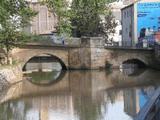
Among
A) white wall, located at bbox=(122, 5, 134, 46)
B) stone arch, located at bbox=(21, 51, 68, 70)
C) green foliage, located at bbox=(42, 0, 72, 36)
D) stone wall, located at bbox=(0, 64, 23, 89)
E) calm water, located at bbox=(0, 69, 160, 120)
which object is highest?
white wall, located at bbox=(122, 5, 134, 46)

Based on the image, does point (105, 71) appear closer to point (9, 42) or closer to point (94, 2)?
point (9, 42)

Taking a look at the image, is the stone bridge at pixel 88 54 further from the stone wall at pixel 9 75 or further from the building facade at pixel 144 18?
the building facade at pixel 144 18

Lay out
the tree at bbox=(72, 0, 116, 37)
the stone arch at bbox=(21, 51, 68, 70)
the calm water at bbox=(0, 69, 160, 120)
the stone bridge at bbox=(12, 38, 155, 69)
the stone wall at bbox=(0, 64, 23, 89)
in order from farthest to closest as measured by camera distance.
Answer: the stone bridge at bbox=(12, 38, 155, 69), the stone arch at bbox=(21, 51, 68, 70), the stone wall at bbox=(0, 64, 23, 89), the calm water at bbox=(0, 69, 160, 120), the tree at bbox=(72, 0, 116, 37)

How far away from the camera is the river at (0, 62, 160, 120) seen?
84.5ft

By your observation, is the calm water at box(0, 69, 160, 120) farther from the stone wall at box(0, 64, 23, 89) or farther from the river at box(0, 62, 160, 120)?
the stone wall at box(0, 64, 23, 89)

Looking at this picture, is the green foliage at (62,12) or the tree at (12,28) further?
the tree at (12,28)

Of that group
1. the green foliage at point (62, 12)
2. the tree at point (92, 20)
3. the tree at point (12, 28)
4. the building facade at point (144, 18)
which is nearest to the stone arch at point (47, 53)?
the tree at point (92, 20)

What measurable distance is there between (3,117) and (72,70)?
34.2 m

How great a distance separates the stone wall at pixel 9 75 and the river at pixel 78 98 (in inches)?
29.6

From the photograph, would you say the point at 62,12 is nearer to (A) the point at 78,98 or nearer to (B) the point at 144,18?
(A) the point at 78,98

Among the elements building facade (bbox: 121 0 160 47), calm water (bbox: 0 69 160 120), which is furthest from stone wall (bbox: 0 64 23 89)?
building facade (bbox: 121 0 160 47)

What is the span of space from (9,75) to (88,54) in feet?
62.2

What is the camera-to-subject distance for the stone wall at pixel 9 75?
3930 cm

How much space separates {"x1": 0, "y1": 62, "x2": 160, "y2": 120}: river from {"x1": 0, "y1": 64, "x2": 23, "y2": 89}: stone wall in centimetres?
75
